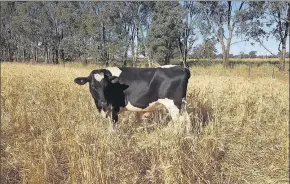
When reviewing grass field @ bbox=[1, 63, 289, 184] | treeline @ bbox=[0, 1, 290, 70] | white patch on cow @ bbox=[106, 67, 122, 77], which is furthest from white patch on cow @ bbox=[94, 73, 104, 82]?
treeline @ bbox=[0, 1, 290, 70]

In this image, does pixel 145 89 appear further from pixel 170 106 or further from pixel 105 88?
pixel 105 88

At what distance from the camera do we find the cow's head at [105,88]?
16.2 feet

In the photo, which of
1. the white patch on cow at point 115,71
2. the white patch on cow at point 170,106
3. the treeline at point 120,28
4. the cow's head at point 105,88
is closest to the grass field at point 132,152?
the cow's head at point 105,88

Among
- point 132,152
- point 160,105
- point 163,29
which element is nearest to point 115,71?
point 160,105

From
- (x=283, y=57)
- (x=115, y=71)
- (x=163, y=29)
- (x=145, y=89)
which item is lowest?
(x=145, y=89)

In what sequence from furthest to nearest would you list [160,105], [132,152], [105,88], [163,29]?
[163,29] < [160,105] < [105,88] < [132,152]

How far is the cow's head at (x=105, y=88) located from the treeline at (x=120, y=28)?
17954 millimetres

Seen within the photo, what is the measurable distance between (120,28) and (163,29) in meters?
8.30

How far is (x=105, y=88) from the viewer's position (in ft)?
16.3

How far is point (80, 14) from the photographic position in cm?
4322

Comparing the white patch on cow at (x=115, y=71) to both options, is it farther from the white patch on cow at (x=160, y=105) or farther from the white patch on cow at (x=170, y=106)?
the white patch on cow at (x=170, y=106)

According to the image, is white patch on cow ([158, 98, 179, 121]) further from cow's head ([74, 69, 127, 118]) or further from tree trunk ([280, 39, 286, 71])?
tree trunk ([280, 39, 286, 71])

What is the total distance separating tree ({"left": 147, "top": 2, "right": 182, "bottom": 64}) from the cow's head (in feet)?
85.1

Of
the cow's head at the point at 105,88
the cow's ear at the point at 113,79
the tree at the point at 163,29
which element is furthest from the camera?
the tree at the point at 163,29
